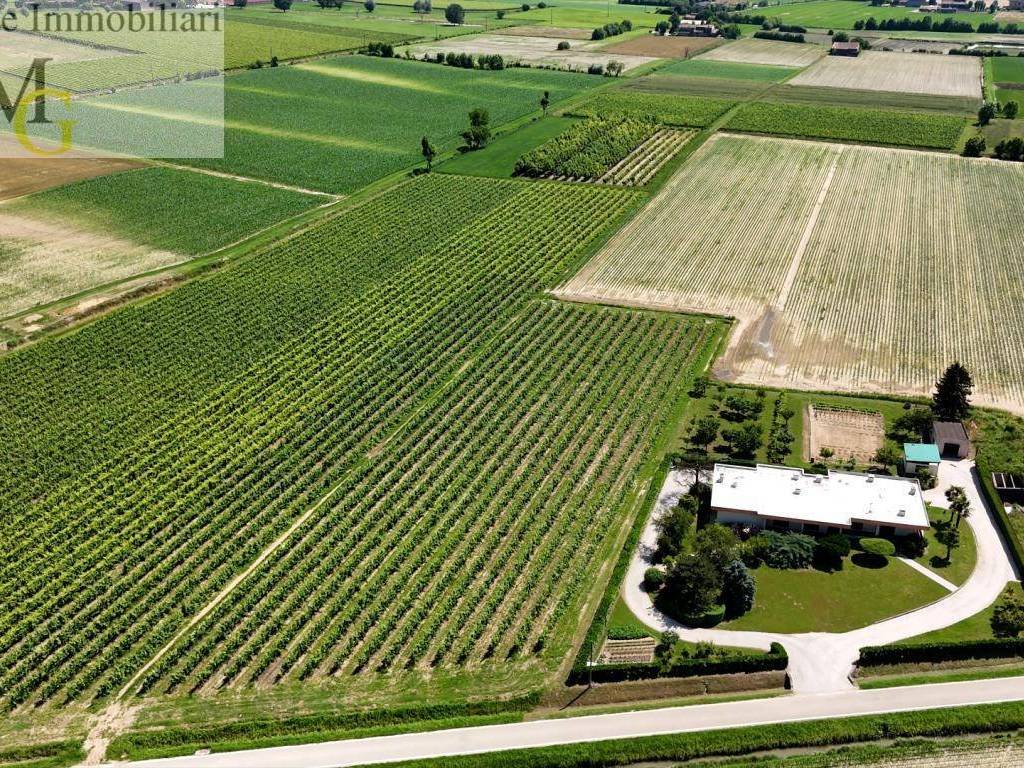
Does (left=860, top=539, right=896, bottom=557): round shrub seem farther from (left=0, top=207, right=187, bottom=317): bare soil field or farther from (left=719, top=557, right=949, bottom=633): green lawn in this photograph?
(left=0, top=207, right=187, bottom=317): bare soil field

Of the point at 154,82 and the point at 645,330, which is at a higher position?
the point at 154,82

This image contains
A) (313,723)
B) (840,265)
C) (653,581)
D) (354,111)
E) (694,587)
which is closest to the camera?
(313,723)

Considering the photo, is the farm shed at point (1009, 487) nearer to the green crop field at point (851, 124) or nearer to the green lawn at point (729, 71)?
the green crop field at point (851, 124)

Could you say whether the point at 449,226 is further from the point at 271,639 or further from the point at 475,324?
the point at 271,639

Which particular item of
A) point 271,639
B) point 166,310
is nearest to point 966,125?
point 166,310

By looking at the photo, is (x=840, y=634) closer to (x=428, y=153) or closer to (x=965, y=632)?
(x=965, y=632)

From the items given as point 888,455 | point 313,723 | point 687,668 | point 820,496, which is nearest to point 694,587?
point 687,668

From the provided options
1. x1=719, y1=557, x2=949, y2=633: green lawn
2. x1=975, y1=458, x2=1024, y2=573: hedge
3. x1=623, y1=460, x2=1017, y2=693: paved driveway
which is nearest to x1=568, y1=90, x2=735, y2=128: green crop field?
x1=975, y1=458, x2=1024, y2=573: hedge
